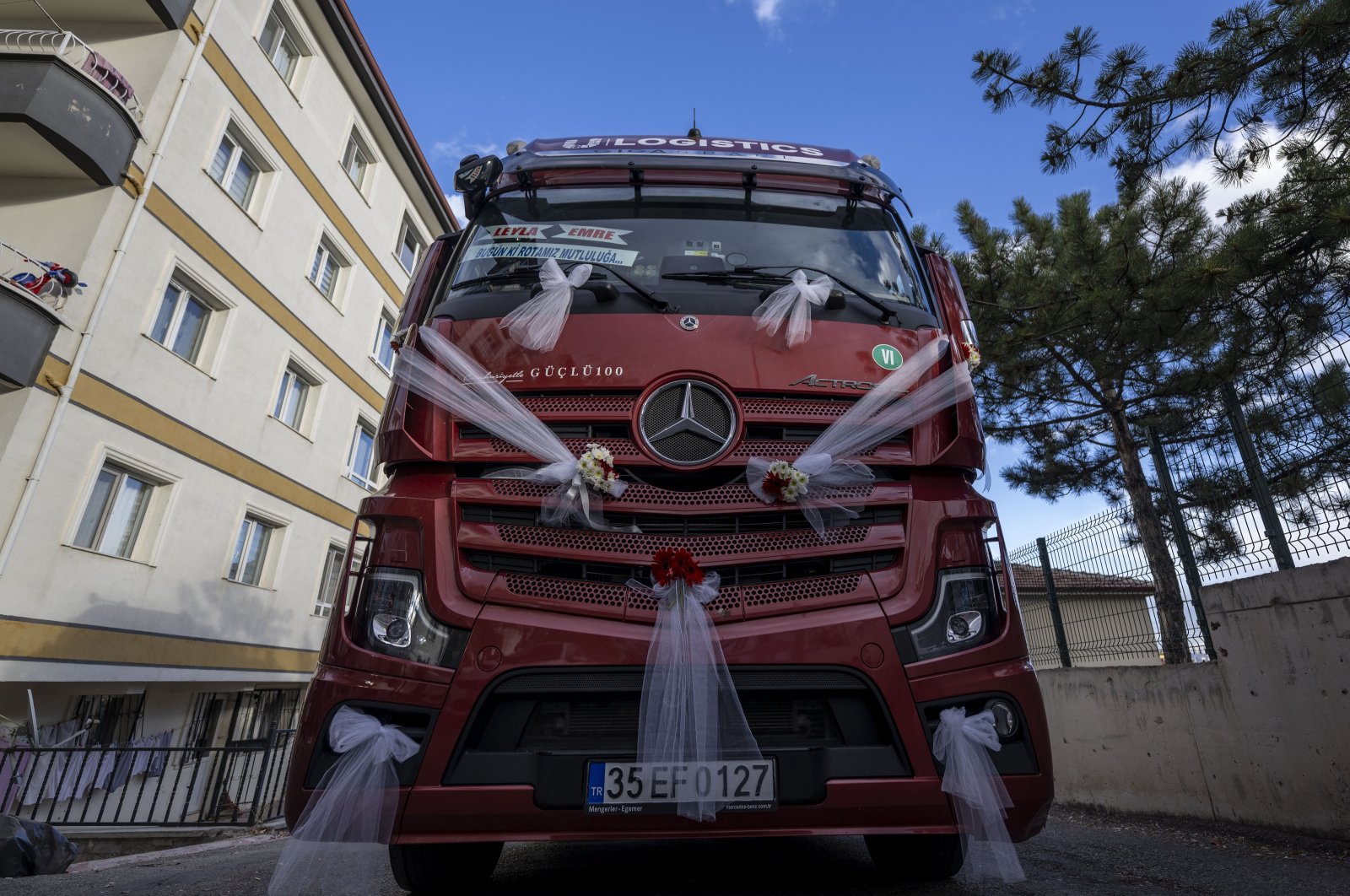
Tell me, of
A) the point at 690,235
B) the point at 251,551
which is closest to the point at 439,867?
the point at 690,235

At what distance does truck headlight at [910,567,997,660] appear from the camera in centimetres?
238

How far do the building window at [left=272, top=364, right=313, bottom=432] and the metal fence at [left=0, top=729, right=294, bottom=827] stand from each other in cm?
569

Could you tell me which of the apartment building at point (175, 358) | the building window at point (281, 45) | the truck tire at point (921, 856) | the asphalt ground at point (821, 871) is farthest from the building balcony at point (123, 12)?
the truck tire at point (921, 856)

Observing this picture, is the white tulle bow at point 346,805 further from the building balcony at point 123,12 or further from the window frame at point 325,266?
the window frame at point 325,266

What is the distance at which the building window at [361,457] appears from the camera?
639 inches

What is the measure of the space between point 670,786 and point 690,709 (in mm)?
215

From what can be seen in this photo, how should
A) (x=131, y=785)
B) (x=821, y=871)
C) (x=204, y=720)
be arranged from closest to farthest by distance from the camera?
(x=821, y=871) → (x=131, y=785) → (x=204, y=720)

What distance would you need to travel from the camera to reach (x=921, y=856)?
9.57 feet

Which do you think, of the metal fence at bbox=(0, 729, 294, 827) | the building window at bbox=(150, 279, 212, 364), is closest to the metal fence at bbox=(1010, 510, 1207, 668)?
the metal fence at bbox=(0, 729, 294, 827)

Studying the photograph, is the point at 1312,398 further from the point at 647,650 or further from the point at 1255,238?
the point at 647,650

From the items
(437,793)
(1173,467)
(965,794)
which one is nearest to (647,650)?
(437,793)

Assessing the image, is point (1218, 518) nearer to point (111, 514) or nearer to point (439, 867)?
point (439, 867)

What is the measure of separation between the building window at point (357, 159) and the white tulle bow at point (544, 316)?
15498mm

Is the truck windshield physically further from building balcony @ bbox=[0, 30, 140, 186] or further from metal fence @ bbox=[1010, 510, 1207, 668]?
building balcony @ bbox=[0, 30, 140, 186]
